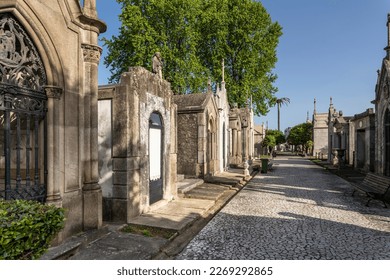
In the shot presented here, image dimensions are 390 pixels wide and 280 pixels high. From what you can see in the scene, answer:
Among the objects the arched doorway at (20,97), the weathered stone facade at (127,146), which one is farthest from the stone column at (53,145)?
the weathered stone facade at (127,146)

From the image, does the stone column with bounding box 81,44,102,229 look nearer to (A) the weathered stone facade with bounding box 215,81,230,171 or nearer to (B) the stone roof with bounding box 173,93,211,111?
(B) the stone roof with bounding box 173,93,211,111

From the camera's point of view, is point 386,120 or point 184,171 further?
point 184,171

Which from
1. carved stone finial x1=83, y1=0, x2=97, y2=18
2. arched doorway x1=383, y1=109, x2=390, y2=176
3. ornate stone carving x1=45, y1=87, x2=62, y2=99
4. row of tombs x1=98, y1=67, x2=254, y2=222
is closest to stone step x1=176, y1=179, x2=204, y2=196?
row of tombs x1=98, y1=67, x2=254, y2=222

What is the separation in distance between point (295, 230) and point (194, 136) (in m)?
8.36

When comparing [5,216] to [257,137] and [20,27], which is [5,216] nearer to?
[20,27]

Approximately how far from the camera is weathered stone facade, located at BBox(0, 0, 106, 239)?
4.45 metres

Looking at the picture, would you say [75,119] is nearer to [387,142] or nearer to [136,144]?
[136,144]

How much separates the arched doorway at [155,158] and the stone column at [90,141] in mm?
2323

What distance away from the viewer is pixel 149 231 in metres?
5.94

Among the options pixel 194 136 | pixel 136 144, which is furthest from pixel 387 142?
pixel 136 144

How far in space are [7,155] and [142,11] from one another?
811 inches

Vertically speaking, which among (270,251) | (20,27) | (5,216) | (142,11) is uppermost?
(142,11)

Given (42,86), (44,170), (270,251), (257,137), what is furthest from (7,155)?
(257,137)

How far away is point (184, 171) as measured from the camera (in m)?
14.1
